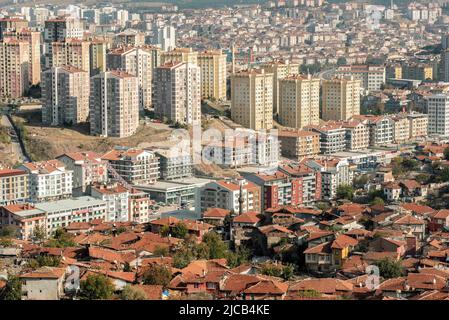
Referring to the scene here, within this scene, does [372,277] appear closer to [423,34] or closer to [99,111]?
[99,111]

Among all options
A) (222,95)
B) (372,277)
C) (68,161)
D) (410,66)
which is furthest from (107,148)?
(410,66)

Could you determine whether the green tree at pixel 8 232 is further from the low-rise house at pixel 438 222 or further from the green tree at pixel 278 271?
the low-rise house at pixel 438 222

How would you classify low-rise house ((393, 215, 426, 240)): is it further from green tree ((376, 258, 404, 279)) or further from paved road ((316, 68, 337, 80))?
paved road ((316, 68, 337, 80))

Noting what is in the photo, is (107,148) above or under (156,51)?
under

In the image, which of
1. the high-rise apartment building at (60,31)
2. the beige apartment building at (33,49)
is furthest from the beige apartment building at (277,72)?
the beige apartment building at (33,49)

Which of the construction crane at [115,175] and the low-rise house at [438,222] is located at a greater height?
the low-rise house at [438,222]

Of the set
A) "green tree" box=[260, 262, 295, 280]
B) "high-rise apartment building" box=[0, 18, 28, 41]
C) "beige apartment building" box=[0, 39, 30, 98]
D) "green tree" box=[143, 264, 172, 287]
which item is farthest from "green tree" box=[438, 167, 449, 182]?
"high-rise apartment building" box=[0, 18, 28, 41]

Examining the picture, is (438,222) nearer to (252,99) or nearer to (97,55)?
(252,99)
